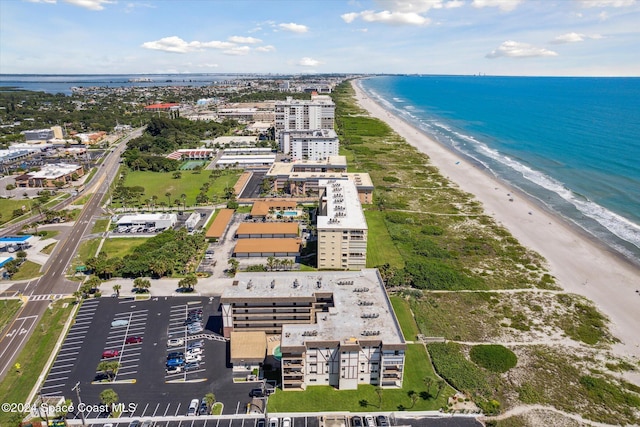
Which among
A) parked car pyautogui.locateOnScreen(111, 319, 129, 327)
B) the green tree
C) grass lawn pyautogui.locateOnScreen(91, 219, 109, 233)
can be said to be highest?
grass lawn pyautogui.locateOnScreen(91, 219, 109, 233)

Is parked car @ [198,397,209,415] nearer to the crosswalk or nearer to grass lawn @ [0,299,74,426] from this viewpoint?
grass lawn @ [0,299,74,426]

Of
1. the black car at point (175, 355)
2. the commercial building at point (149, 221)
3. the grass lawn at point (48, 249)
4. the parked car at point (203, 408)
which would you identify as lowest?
the parked car at point (203, 408)

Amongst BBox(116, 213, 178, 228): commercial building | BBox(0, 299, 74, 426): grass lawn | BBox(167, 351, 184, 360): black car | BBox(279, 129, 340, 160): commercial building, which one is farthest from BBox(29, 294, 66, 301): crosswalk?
BBox(279, 129, 340, 160): commercial building

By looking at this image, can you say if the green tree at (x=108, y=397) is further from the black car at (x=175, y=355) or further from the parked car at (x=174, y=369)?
the black car at (x=175, y=355)

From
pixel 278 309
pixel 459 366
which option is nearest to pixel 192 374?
pixel 278 309

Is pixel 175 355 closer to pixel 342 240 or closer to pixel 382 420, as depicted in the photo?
pixel 382 420

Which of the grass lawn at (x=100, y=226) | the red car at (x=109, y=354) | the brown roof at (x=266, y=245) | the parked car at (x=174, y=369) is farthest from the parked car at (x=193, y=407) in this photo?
the grass lawn at (x=100, y=226)
